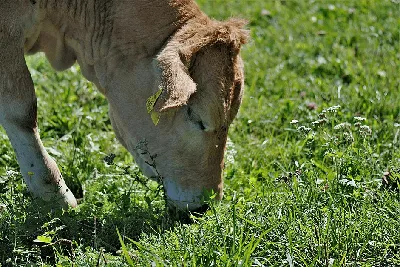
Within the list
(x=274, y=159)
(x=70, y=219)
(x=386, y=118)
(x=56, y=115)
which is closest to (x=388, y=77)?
(x=386, y=118)

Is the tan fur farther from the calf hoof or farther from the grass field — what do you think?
the grass field

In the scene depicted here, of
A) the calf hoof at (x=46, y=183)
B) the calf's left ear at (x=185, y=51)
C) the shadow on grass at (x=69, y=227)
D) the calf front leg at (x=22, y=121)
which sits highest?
the calf's left ear at (x=185, y=51)

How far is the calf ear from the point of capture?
16.8ft

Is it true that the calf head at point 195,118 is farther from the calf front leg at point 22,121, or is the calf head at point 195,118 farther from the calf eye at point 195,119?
the calf front leg at point 22,121

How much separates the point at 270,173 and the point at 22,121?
1.98m

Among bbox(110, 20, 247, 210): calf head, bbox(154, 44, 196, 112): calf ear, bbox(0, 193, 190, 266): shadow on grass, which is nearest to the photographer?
bbox(0, 193, 190, 266): shadow on grass

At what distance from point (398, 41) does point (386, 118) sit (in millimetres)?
1945

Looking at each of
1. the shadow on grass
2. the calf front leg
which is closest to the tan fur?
the calf front leg

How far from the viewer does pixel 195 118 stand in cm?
547

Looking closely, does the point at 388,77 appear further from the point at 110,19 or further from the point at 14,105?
the point at 14,105

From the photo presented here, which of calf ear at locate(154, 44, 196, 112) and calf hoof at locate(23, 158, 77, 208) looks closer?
calf ear at locate(154, 44, 196, 112)

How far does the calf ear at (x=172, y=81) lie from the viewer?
16.8 ft

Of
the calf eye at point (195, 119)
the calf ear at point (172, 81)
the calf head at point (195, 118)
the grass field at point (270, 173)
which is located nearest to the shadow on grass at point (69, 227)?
the grass field at point (270, 173)

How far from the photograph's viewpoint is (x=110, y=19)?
18.6 feet
